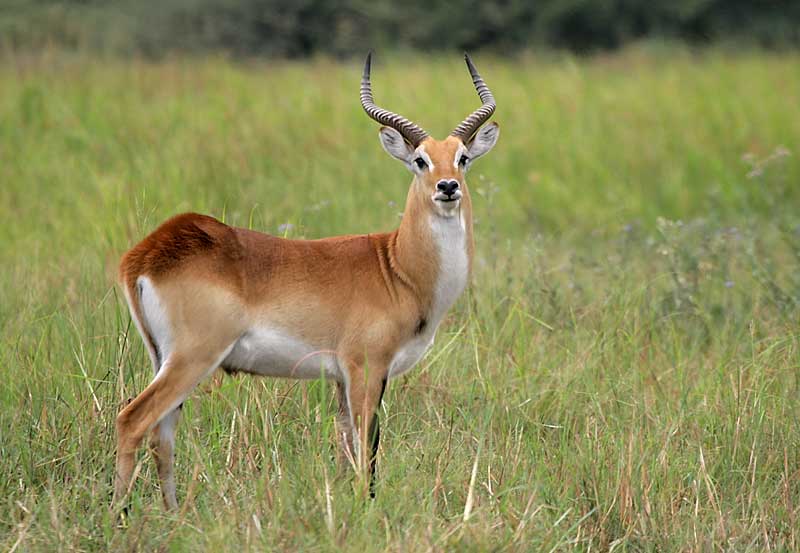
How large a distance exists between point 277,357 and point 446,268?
0.76m

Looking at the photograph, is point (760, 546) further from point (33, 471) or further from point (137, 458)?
point (33, 471)

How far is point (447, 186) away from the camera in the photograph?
14.9 feet

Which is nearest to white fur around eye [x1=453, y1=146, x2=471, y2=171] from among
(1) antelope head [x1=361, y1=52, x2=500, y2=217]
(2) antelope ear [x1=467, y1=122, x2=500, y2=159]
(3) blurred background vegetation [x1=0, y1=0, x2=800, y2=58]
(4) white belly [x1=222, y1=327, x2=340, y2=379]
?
(1) antelope head [x1=361, y1=52, x2=500, y2=217]

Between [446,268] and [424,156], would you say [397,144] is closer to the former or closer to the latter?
[424,156]

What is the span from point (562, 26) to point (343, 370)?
16.1 m

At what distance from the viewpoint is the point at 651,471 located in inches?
177

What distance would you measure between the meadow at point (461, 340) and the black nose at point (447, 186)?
885mm

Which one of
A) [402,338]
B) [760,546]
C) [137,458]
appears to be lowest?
[760,546]

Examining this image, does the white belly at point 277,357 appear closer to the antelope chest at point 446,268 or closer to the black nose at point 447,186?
the antelope chest at point 446,268

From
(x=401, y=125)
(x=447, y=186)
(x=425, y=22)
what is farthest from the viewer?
(x=425, y=22)

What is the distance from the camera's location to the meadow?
4148 mm

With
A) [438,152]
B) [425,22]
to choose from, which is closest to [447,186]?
[438,152]

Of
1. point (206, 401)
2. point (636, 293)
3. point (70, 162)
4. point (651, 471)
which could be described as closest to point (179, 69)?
point (70, 162)

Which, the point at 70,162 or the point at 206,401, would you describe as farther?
the point at 70,162
